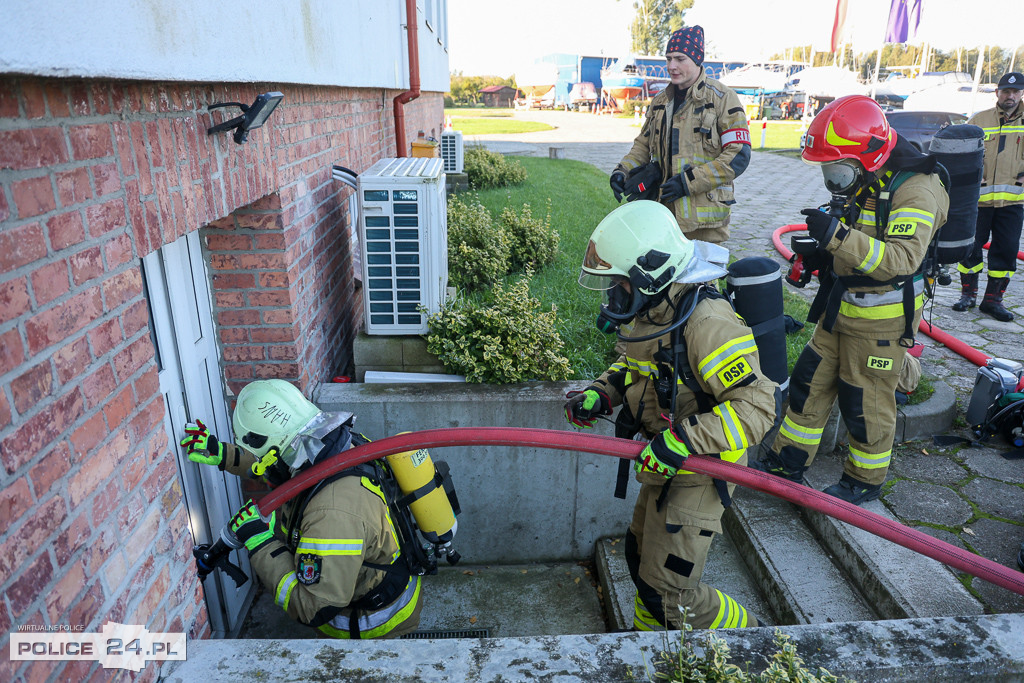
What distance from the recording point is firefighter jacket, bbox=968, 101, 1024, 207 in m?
6.01

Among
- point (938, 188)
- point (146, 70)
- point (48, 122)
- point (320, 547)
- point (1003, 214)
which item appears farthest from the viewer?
point (1003, 214)

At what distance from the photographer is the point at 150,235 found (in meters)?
1.94

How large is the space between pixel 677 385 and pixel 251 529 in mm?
1693

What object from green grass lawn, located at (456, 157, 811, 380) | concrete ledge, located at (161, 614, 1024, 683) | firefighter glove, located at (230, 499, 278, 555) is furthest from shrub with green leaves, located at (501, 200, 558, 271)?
concrete ledge, located at (161, 614, 1024, 683)

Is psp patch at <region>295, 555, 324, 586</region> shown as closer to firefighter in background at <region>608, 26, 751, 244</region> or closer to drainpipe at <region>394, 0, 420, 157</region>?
firefighter in background at <region>608, 26, 751, 244</region>

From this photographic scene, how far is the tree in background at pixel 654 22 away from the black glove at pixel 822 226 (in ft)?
222

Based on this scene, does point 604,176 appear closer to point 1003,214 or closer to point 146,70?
point 1003,214

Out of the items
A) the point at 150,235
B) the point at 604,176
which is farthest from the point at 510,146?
the point at 150,235

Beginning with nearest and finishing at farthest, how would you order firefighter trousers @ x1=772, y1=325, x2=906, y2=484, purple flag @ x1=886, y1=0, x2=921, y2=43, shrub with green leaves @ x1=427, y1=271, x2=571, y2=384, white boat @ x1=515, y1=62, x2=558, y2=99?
1. firefighter trousers @ x1=772, y1=325, x2=906, y2=484
2. shrub with green leaves @ x1=427, y1=271, x2=571, y2=384
3. purple flag @ x1=886, y1=0, x2=921, y2=43
4. white boat @ x1=515, y1=62, x2=558, y2=99

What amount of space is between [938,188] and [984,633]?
2.14 metres

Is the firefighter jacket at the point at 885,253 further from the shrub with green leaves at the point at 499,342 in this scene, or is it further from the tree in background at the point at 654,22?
the tree in background at the point at 654,22

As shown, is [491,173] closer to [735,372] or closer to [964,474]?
[964,474]

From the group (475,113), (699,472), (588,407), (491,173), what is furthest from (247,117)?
(475,113)

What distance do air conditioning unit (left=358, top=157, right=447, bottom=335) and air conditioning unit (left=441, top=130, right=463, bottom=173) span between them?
856 cm
